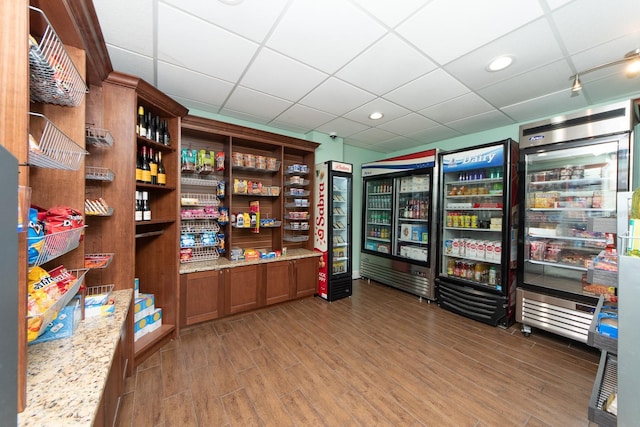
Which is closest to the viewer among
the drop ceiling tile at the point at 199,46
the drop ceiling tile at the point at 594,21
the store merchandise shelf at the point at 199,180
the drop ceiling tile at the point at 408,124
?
the drop ceiling tile at the point at 594,21

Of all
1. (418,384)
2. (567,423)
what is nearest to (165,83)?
(418,384)

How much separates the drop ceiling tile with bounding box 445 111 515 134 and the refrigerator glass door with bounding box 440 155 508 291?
21.4 inches

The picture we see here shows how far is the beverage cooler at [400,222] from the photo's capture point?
12.4 feet

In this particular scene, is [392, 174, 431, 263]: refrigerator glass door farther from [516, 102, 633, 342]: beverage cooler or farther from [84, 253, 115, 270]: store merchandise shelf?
[84, 253, 115, 270]: store merchandise shelf

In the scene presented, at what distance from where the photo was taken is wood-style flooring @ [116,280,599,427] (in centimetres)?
170

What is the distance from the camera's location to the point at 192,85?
2.57m

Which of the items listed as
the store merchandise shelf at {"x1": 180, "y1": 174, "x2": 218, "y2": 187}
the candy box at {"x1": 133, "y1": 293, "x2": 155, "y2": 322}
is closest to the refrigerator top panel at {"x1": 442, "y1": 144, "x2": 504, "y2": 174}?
the store merchandise shelf at {"x1": 180, "y1": 174, "x2": 218, "y2": 187}

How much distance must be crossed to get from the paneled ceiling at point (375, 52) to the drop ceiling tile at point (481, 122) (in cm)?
10

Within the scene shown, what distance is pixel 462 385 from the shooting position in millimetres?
1998

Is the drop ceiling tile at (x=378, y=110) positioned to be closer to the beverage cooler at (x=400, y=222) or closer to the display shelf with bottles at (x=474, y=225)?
the beverage cooler at (x=400, y=222)

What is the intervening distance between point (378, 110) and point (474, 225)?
2112 mm

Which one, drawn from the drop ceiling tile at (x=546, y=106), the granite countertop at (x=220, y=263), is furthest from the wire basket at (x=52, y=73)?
the drop ceiling tile at (x=546, y=106)

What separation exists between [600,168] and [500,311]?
6.21 ft

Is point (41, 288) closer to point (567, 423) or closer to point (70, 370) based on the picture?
point (70, 370)
